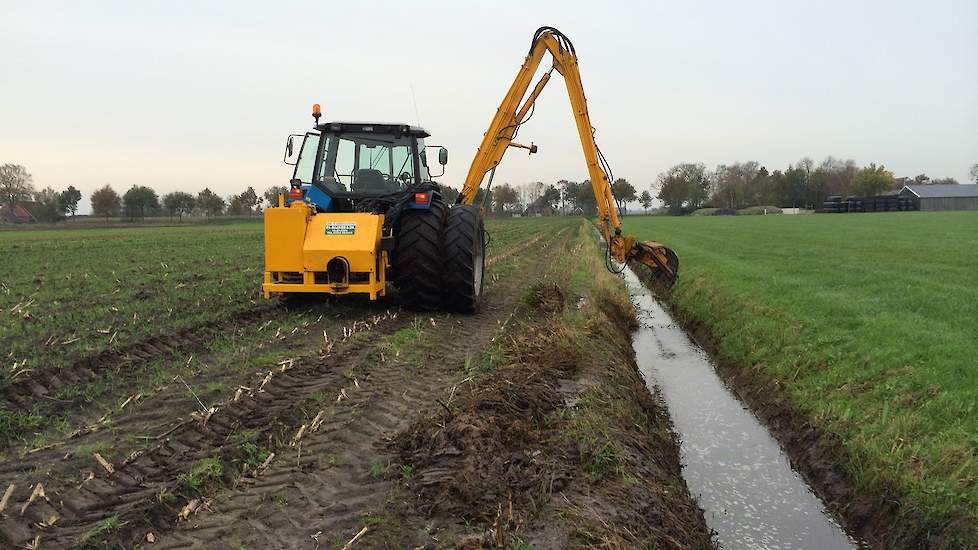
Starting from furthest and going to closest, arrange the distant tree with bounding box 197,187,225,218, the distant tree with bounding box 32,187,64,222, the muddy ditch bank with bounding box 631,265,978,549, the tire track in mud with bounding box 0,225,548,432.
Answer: the distant tree with bounding box 197,187,225,218 < the distant tree with bounding box 32,187,64,222 < the tire track in mud with bounding box 0,225,548,432 < the muddy ditch bank with bounding box 631,265,978,549

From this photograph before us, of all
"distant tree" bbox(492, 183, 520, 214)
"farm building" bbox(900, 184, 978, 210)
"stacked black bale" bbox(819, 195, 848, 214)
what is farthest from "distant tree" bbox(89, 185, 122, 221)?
"farm building" bbox(900, 184, 978, 210)

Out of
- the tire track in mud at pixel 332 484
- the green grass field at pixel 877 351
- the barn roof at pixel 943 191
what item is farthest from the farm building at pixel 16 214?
the barn roof at pixel 943 191

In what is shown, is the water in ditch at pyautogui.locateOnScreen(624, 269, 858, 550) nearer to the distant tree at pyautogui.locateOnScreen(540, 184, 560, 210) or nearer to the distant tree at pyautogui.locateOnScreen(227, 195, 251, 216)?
the distant tree at pyautogui.locateOnScreen(227, 195, 251, 216)

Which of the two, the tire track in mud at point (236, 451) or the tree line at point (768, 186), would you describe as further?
the tree line at point (768, 186)

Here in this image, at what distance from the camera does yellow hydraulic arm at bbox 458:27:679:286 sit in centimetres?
1116

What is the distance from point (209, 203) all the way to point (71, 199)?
16431 mm

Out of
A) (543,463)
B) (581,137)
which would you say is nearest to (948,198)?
(581,137)

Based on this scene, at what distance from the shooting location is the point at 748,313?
985 centimetres

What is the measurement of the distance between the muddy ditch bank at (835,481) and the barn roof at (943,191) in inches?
3507

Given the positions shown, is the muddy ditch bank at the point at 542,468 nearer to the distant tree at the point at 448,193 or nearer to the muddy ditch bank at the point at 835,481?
the muddy ditch bank at the point at 835,481

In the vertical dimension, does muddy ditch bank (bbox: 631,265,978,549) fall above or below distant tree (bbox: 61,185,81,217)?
below

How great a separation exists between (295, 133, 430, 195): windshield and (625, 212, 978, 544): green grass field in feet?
18.5

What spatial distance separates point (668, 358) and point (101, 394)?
24.2ft

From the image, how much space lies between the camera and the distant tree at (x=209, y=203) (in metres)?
78.1
